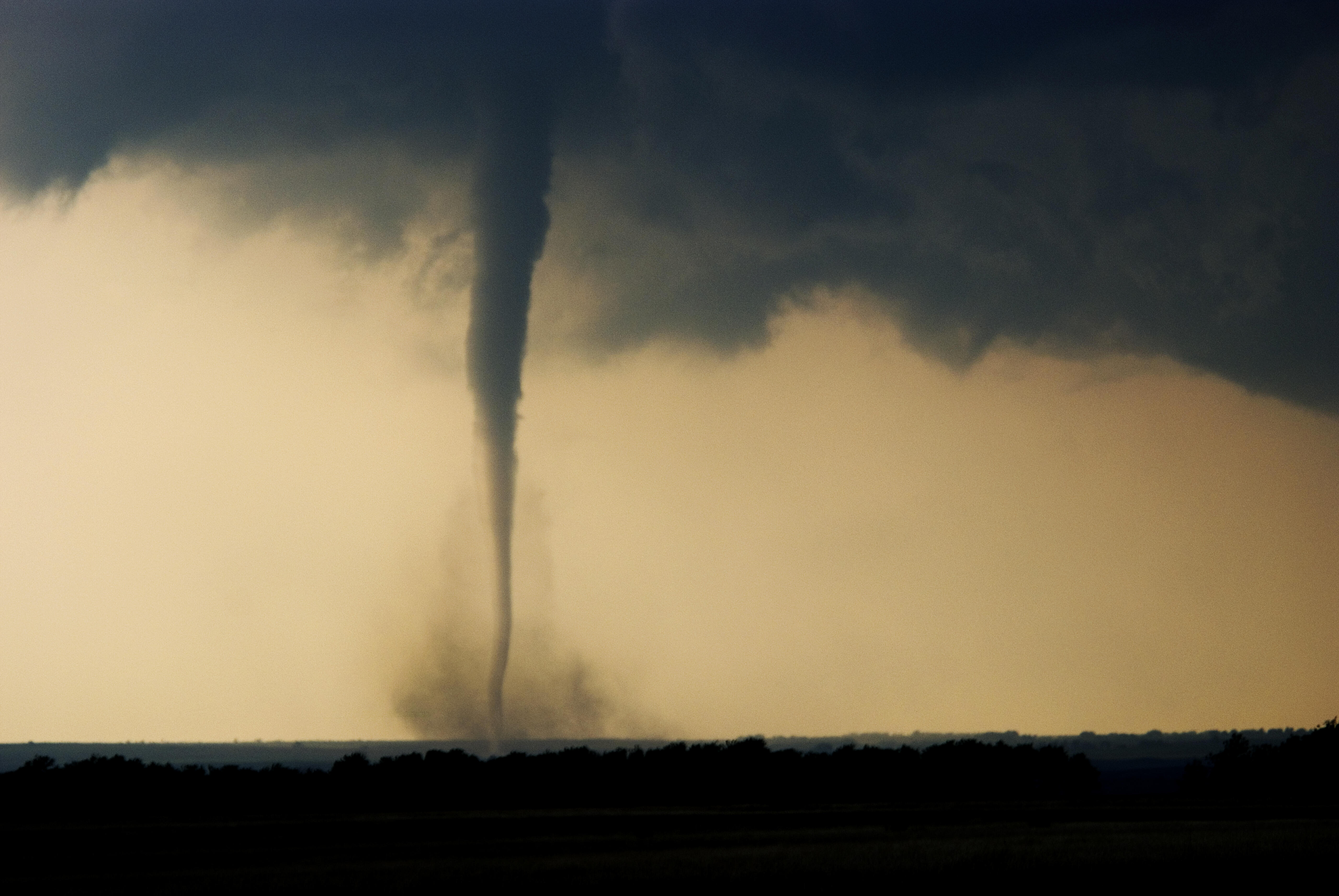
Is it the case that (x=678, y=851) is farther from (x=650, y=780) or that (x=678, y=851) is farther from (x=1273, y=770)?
(x=1273, y=770)

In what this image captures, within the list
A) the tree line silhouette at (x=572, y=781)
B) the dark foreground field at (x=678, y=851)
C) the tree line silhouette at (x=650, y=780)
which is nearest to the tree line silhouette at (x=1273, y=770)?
the tree line silhouette at (x=650, y=780)

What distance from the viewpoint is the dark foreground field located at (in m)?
48.1

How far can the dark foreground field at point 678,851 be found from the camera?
4809cm

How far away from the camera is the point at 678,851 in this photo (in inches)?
2339

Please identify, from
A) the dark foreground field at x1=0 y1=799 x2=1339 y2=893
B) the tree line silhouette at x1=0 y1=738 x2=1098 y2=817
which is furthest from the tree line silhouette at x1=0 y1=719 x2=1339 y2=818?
the dark foreground field at x1=0 y1=799 x2=1339 y2=893

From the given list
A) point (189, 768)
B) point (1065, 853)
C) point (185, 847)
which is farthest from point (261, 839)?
point (189, 768)

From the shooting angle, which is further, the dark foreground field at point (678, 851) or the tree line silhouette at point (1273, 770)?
the tree line silhouette at point (1273, 770)

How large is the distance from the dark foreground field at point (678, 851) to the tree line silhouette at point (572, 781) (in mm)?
22533

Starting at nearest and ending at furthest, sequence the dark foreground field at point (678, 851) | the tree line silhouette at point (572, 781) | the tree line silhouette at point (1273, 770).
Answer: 1. the dark foreground field at point (678, 851)
2. the tree line silhouette at point (572, 781)
3. the tree line silhouette at point (1273, 770)

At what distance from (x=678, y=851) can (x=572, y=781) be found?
70.5 m

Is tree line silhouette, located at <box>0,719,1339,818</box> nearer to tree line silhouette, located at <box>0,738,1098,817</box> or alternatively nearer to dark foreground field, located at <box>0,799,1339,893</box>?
tree line silhouette, located at <box>0,738,1098,817</box>

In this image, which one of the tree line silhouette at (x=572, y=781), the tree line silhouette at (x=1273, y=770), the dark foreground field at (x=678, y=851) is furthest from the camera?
the tree line silhouette at (x=1273, y=770)

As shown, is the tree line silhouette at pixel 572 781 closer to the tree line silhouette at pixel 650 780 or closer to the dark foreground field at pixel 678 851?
the tree line silhouette at pixel 650 780

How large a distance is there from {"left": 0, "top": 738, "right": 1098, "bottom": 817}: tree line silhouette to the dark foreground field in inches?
887
